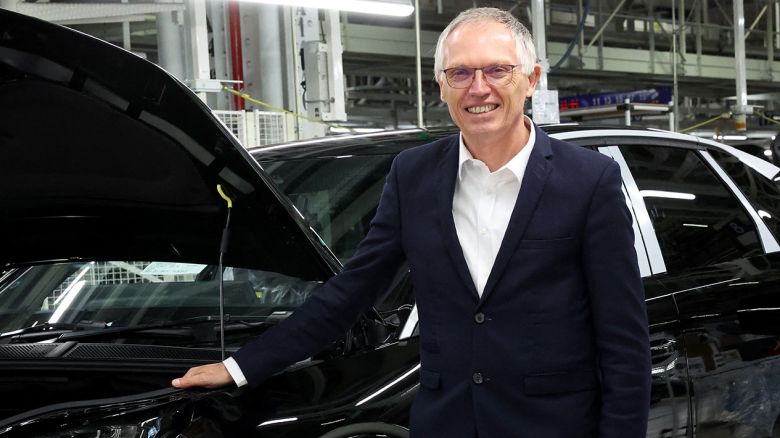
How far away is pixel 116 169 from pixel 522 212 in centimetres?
104

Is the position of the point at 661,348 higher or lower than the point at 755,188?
lower

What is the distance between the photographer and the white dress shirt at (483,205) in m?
1.87

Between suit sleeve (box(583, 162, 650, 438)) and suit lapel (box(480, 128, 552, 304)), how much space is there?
0.10 meters

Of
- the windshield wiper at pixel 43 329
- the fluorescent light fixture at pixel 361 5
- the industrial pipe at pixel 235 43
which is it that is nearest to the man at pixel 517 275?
the windshield wiper at pixel 43 329

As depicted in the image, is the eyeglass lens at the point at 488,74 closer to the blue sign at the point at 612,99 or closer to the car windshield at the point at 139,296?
the car windshield at the point at 139,296

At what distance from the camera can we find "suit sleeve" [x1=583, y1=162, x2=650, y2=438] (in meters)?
1.81

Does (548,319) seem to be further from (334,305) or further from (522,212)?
(334,305)

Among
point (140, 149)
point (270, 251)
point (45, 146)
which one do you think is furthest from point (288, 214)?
point (45, 146)

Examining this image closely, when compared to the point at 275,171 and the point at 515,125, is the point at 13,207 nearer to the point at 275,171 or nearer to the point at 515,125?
the point at 275,171

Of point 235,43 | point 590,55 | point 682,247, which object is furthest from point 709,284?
point 590,55

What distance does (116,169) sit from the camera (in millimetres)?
2377

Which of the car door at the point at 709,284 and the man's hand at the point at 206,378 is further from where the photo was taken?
the car door at the point at 709,284

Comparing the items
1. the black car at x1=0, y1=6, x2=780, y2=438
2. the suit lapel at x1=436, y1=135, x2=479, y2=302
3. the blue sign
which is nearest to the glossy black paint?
the black car at x1=0, y1=6, x2=780, y2=438

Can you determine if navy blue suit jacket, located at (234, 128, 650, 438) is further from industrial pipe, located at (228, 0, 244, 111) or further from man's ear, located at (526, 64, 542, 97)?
industrial pipe, located at (228, 0, 244, 111)
